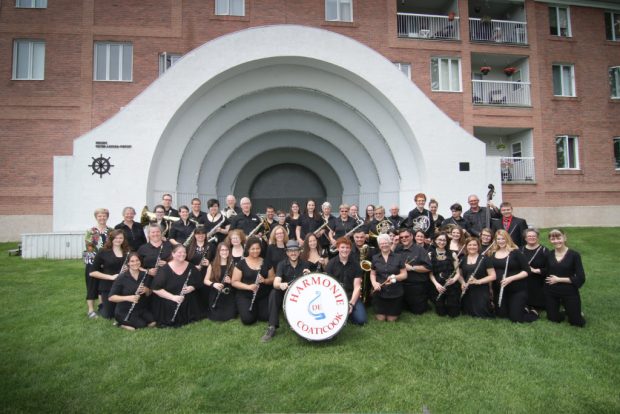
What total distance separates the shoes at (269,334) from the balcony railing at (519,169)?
16397mm

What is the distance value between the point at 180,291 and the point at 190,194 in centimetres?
855

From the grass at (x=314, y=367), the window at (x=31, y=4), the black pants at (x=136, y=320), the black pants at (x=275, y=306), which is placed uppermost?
the window at (x=31, y=4)

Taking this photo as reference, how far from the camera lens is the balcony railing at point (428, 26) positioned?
18.6 metres

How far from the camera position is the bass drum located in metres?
5.07

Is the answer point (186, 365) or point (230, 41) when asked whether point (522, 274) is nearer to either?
point (186, 365)

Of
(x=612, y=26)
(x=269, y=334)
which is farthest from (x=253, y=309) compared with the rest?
(x=612, y=26)

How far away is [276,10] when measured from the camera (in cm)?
1709

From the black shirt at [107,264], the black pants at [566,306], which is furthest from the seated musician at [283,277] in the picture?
the black pants at [566,306]

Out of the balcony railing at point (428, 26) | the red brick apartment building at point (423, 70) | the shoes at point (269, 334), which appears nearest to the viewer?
the shoes at point (269, 334)

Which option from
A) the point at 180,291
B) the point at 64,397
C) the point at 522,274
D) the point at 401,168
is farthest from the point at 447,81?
the point at 64,397

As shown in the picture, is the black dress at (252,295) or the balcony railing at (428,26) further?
the balcony railing at (428,26)

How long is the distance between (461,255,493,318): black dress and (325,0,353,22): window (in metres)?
15.0

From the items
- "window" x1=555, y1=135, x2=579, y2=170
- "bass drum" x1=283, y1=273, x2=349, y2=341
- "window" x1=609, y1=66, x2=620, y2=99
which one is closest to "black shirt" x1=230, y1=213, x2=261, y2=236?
"bass drum" x1=283, y1=273, x2=349, y2=341

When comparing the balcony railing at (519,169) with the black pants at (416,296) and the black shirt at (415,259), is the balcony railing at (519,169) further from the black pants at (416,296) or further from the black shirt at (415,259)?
the black pants at (416,296)
